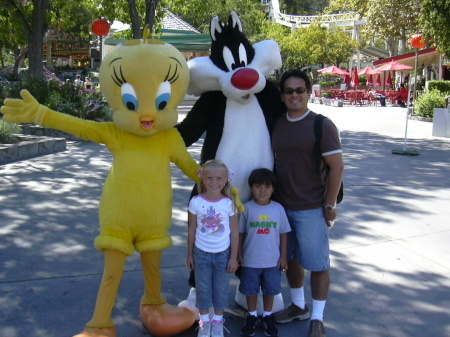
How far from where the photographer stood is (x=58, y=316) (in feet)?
11.4

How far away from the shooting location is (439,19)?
12445mm

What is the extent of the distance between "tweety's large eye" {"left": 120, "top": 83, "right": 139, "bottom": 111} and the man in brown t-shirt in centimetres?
91

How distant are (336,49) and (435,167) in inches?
1108

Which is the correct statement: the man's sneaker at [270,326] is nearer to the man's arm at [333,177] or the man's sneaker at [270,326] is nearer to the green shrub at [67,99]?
the man's arm at [333,177]

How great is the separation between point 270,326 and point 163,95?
5.29 ft

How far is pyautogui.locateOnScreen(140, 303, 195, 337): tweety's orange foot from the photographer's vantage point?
3199 millimetres

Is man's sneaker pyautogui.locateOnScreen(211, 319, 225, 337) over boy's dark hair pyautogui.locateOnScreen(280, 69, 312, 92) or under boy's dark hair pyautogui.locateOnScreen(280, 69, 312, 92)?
under

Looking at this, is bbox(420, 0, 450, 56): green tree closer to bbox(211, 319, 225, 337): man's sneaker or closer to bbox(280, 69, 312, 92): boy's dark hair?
bbox(280, 69, 312, 92): boy's dark hair

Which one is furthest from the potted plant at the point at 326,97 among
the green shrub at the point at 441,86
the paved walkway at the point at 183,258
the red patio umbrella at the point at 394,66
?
the paved walkway at the point at 183,258

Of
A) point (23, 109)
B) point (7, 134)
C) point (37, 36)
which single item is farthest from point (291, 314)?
point (37, 36)

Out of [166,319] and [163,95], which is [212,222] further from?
[163,95]

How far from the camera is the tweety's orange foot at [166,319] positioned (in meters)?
3.20

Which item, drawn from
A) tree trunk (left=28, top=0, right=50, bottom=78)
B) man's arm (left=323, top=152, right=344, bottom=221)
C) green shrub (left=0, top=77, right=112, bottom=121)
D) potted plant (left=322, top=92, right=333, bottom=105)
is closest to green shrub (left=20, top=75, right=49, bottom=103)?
green shrub (left=0, top=77, right=112, bottom=121)

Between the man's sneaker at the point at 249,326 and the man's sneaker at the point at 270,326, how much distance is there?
69 millimetres
